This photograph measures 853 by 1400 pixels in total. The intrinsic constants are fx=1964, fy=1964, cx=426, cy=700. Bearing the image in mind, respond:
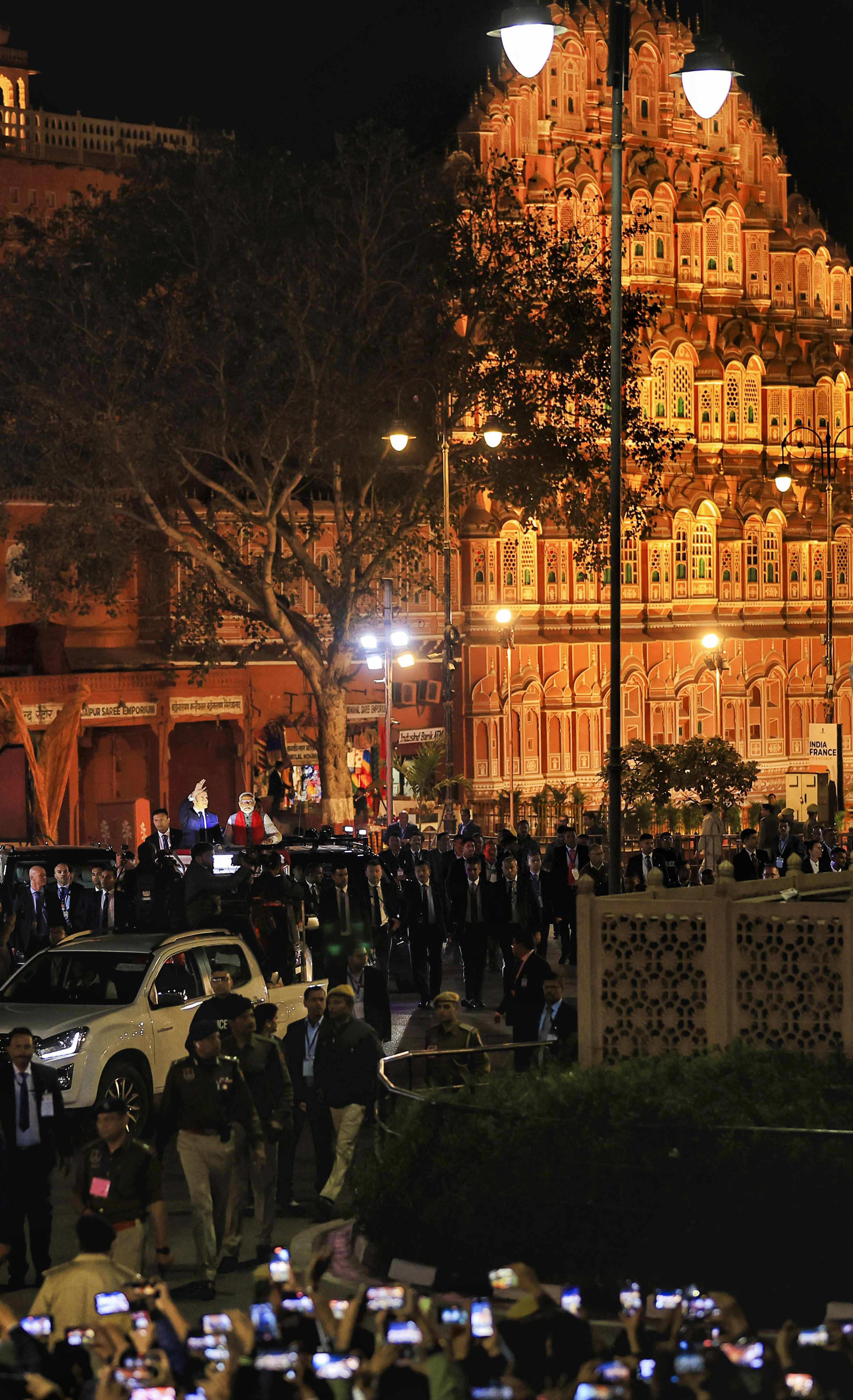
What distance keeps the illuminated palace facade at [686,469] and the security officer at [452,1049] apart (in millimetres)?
36952

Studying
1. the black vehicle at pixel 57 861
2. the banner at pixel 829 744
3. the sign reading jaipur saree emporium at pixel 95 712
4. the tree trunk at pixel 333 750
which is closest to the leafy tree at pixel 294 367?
the tree trunk at pixel 333 750

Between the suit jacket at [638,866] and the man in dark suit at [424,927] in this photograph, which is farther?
the suit jacket at [638,866]

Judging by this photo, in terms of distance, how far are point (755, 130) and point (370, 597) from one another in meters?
23.2

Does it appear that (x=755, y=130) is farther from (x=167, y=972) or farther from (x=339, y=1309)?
(x=339, y=1309)

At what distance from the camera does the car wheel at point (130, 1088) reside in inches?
566

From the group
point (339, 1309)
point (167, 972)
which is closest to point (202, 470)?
point (167, 972)

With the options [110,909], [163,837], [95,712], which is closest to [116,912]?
[110,909]

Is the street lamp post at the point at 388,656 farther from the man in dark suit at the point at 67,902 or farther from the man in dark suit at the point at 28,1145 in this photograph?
the man in dark suit at the point at 28,1145

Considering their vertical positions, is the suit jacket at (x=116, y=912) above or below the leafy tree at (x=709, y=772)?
below

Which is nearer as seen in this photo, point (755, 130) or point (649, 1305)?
point (649, 1305)

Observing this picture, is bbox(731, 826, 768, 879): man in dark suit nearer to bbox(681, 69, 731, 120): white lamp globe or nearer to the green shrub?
bbox(681, 69, 731, 120): white lamp globe

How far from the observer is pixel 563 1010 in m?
13.8

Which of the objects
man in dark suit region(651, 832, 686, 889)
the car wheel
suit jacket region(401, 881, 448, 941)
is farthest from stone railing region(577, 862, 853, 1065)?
man in dark suit region(651, 832, 686, 889)

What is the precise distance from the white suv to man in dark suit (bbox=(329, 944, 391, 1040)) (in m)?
0.78
